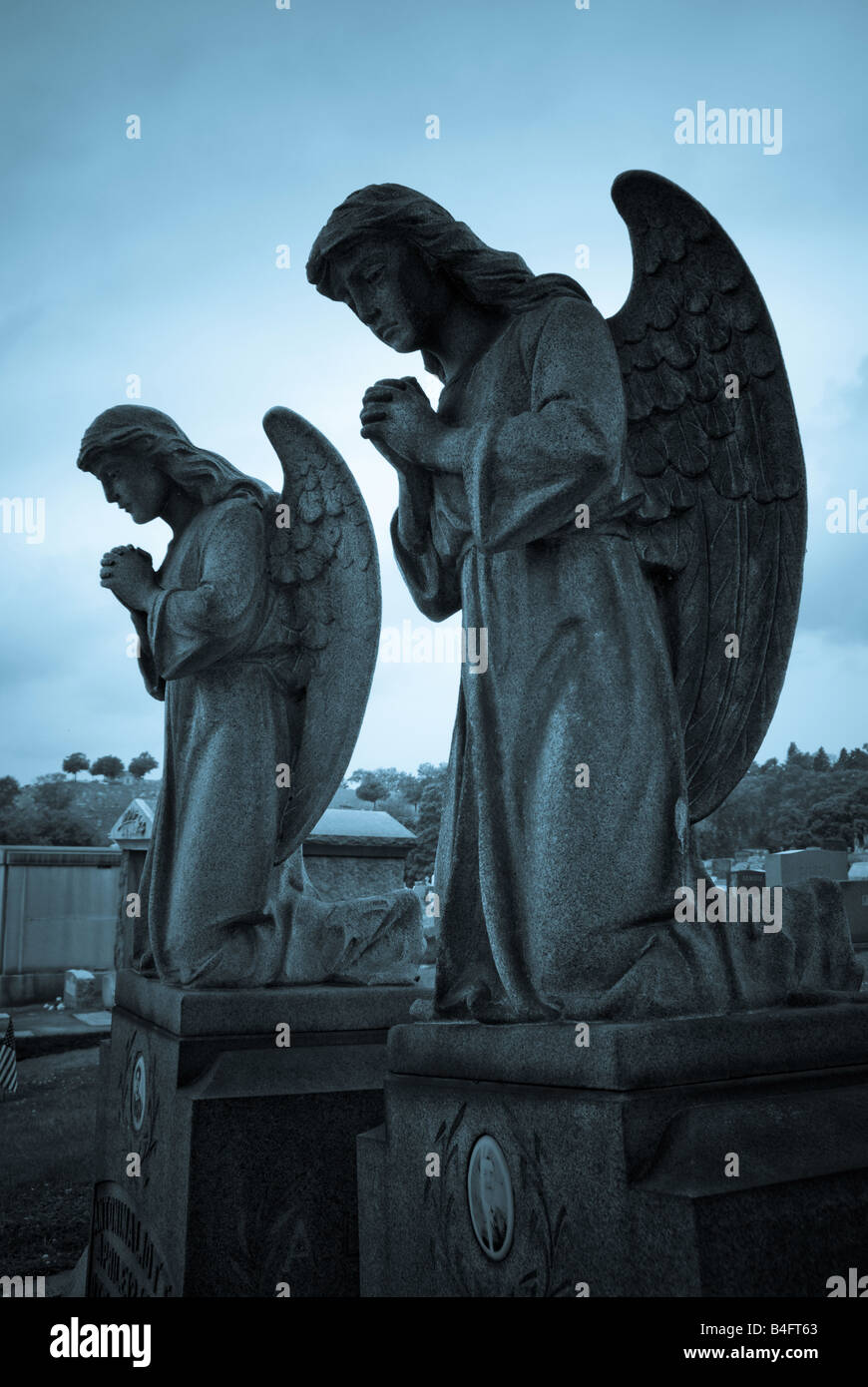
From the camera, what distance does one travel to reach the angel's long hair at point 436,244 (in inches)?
115

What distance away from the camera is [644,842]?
2.54 m

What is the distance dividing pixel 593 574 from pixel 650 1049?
1181mm

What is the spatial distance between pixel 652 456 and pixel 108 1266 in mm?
4009

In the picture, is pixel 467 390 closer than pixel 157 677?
Yes

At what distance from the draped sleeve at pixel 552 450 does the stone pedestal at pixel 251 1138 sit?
85.7 inches

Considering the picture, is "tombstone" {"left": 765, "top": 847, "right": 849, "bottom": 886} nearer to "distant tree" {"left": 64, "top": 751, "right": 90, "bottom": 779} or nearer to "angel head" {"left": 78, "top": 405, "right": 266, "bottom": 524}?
"angel head" {"left": 78, "top": 405, "right": 266, "bottom": 524}

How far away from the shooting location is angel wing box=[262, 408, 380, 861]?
4543 millimetres

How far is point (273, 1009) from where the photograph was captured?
404 centimetres
